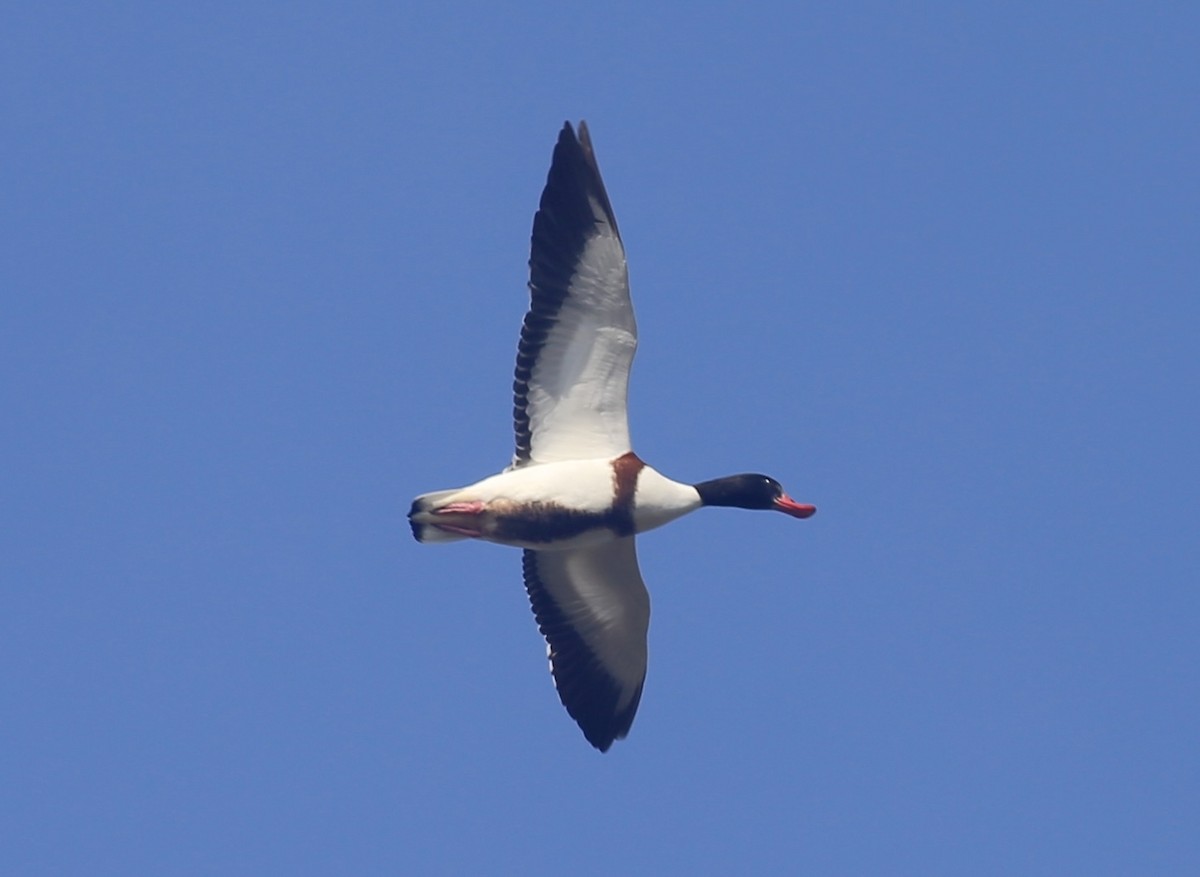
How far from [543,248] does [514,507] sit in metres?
2.32

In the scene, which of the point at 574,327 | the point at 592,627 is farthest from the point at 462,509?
the point at 592,627

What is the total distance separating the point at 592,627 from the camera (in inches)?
781

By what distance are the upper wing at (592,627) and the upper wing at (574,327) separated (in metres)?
1.33

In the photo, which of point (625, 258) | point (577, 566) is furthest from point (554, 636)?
point (625, 258)

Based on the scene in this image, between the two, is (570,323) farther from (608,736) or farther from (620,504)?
(608,736)

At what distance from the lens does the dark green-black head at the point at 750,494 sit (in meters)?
19.3

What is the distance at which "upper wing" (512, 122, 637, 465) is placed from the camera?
1838cm

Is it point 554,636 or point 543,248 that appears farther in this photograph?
point 554,636

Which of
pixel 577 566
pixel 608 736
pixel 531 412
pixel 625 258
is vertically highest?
pixel 625 258

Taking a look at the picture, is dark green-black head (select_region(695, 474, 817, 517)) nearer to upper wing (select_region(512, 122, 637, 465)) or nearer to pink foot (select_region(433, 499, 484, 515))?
upper wing (select_region(512, 122, 637, 465))

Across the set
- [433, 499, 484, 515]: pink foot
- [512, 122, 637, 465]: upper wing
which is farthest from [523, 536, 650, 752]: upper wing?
[433, 499, 484, 515]: pink foot

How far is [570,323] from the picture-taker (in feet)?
60.9

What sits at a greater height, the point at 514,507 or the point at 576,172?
the point at 576,172

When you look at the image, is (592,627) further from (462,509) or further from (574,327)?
(574,327)
